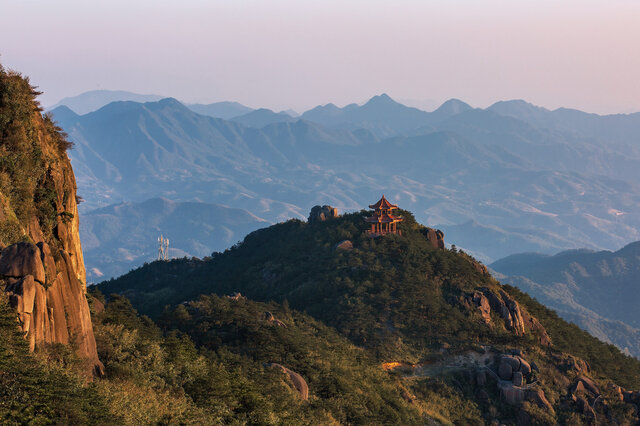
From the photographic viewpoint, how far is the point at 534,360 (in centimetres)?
6269

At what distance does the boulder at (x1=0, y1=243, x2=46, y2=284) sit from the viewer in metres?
27.5

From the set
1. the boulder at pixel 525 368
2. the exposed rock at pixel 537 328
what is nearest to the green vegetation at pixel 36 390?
the boulder at pixel 525 368

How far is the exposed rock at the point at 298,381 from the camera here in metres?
46.5

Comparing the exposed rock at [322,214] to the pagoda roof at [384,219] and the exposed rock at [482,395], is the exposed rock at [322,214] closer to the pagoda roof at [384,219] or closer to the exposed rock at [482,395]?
the pagoda roof at [384,219]

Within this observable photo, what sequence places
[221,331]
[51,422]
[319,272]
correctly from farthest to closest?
1. [319,272]
2. [221,331]
3. [51,422]

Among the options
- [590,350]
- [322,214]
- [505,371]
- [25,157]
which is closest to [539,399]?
[505,371]

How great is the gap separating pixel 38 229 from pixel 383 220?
55269 millimetres

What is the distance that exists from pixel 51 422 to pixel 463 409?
4047cm

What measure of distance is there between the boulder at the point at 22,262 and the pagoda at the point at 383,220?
58.6 m

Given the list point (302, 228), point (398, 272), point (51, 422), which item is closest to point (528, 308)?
point (398, 272)

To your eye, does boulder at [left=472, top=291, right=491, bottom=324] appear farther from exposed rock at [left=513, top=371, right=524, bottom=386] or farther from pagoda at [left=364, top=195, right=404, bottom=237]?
pagoda at [left=364, top=195, right=404, bottom=237]

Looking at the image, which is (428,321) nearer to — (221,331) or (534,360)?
(534,360)

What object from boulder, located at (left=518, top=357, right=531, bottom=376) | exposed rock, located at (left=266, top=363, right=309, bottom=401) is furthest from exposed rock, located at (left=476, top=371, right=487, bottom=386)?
exposed rock, located at (left=266, top=363, right=309, bottom=401)

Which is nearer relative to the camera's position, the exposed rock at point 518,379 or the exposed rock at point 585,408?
the exposed rock at point 585,408
